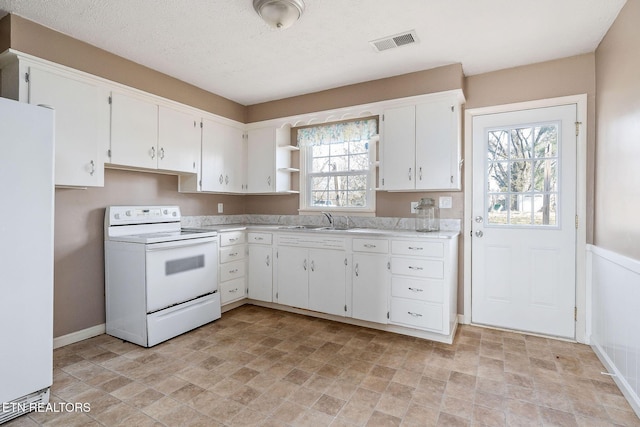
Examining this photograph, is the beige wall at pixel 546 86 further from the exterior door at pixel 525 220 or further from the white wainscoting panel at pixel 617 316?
the white wainscoting panel at pixel 617 316


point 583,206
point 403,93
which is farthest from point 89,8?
point 583,206

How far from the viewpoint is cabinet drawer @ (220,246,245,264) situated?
3555 mm

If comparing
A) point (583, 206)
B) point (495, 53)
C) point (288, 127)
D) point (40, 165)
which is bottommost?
point (583, 206)

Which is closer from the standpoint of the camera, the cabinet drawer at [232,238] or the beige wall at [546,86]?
the beige wall at [546,86]

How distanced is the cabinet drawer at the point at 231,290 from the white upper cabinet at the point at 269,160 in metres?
1.19

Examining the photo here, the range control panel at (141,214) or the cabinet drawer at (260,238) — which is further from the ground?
the range control panel at (141,214)

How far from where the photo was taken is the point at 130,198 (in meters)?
3.21

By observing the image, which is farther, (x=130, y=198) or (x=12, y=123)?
(x=130, y=198)

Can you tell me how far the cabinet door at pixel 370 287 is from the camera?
3.02 meters

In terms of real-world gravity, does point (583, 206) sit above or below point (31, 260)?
above

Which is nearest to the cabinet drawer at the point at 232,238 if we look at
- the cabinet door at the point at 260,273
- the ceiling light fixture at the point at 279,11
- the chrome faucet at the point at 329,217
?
the cabinet door at the point at 260,273

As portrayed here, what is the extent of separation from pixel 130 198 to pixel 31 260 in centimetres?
141

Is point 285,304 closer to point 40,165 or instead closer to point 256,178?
point 256,178

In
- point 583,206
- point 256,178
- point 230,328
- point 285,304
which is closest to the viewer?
point 583,206
